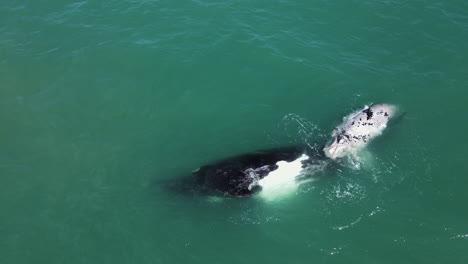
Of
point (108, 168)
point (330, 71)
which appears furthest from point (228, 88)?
point (108, 168)

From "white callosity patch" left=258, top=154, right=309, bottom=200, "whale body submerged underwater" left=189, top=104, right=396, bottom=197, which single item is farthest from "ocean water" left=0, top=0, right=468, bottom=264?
"whale body submerged underwater" left=189, top=104, right=396, bottom=197

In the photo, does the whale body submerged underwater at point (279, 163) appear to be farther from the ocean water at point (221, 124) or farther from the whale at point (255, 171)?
Result: the ocean water at point (221, 124)

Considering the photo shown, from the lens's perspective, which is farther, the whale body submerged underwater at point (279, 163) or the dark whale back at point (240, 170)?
the whale body submerged underwater at point (279, 163)

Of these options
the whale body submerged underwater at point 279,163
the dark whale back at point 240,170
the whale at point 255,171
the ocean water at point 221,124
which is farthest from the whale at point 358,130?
the dark whale back at point 240,170

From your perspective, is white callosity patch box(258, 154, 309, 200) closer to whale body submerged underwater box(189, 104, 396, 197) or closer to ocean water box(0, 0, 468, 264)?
whale body submerged underwater box(189, 104, 396, 197)

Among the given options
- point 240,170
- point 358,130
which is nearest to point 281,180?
point 240,170

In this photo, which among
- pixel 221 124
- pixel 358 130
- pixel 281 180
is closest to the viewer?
pixel 281 180

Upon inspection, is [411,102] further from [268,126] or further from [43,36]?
[43,36]

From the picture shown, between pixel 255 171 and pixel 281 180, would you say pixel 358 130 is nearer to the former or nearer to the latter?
pixel 281 180
